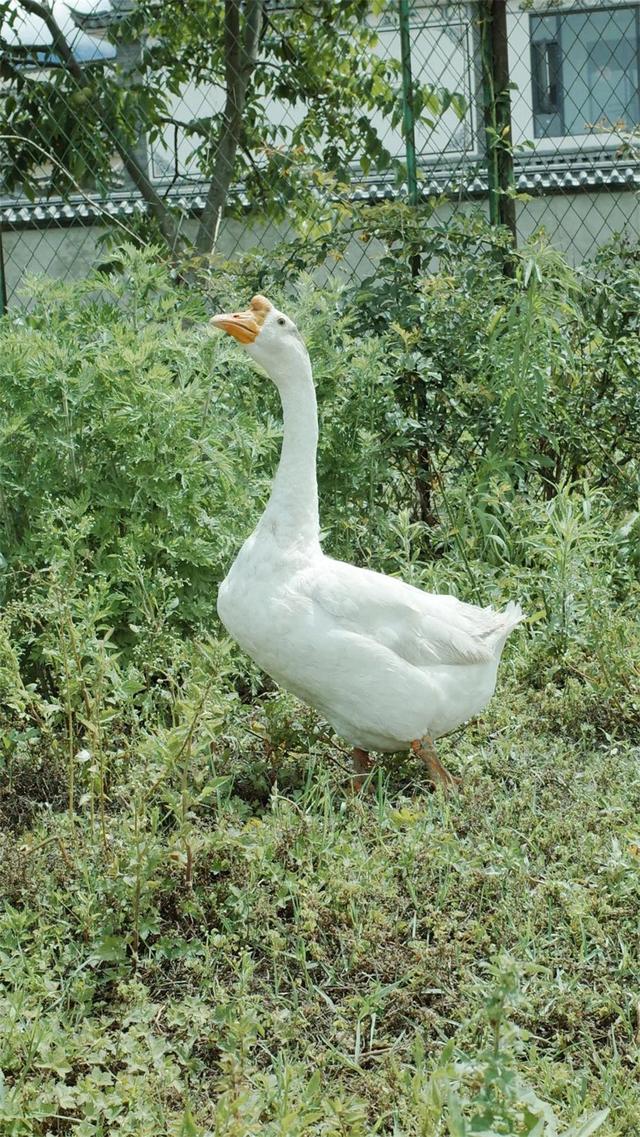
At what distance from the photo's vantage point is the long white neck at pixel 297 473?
3.86 meters

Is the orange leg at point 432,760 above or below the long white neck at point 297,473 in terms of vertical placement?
below

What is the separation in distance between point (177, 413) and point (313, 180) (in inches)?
106

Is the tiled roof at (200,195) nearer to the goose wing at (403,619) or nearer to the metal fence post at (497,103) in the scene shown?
the metal fence post at (497,103)

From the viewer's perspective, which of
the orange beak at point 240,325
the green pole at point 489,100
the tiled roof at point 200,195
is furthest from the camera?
the tiled roof at point 200,195

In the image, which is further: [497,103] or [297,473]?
[497,103]

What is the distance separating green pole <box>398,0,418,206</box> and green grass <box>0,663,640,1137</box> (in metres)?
3.50

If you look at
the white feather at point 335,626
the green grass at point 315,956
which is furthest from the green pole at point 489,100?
the green grass at point 315,956

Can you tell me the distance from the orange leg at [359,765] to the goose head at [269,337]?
3.75 feet

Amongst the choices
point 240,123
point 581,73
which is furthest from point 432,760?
point 581,73

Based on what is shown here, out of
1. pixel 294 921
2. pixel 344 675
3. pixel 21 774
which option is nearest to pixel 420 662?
pixel 344 675

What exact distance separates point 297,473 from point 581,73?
23.7 feet

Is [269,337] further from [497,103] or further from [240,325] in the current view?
[497,103]

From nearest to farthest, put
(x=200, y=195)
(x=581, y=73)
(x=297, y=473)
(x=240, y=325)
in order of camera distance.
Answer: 1. (x=240, y=325)
2. (x=297, y=473)
3. (x=200, y=195)
4. (x=581, y=73)

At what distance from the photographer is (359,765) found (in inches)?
158
